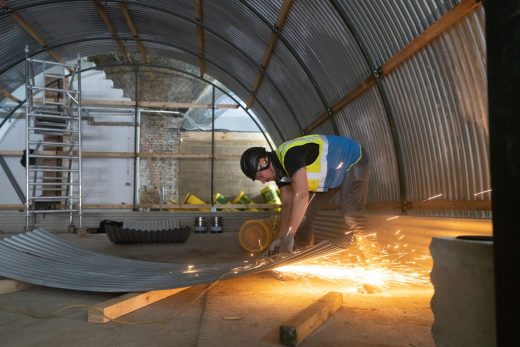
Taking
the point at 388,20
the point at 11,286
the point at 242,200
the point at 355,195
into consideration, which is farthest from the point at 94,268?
the point at 242,200

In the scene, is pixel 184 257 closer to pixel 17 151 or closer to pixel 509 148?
pixel 509 148

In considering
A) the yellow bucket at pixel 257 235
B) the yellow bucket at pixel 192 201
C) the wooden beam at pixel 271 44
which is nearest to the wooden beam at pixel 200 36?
the wooden beam at pixel 271 44

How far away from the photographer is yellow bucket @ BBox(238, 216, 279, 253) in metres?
6.56

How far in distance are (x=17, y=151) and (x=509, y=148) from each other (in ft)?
Result: 39.1

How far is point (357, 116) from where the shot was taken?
20.7ft

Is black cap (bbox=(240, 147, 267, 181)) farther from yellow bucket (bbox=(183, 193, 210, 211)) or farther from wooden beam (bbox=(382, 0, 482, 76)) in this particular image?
yellow bucket (bbox=(183, 193, 210, 211))

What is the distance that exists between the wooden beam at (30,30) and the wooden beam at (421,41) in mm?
6608

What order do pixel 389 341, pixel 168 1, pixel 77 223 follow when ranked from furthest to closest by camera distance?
pixel 77 223 < pixel 168 1 < pixel 389 341

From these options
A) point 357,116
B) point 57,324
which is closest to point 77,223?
point 357,116

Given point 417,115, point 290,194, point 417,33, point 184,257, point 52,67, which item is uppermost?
point 52,67

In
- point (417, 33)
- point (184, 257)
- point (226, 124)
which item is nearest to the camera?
point (417, 33)

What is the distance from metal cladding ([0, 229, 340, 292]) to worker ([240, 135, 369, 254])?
1.56 feet

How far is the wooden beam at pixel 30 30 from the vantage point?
818 centimetres

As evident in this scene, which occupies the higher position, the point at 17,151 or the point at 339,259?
the point at 17,151
